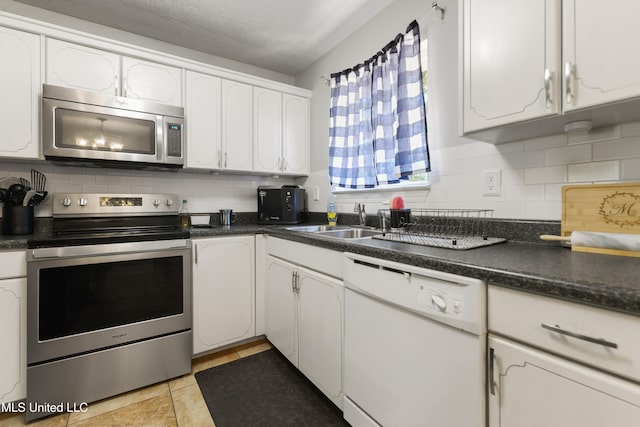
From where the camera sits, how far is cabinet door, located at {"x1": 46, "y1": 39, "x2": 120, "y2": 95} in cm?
180

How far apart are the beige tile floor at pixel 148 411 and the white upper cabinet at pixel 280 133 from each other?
1707 millimetres

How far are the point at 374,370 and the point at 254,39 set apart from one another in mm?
2603

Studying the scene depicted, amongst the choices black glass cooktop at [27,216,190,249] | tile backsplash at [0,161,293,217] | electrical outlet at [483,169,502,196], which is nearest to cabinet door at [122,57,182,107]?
tile backsplash at [0,161,293,217]

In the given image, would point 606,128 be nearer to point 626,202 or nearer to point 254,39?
point 626,202

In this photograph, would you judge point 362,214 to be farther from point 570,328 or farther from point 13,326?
point 13,326

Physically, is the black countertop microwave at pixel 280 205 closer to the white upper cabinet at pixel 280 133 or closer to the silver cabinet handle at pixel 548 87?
the white upper cabinet at pixel 280 133

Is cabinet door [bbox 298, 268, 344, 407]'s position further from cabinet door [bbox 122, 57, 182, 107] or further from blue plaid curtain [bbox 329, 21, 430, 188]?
cabinet door [bbox 122, 57, 182, 107]

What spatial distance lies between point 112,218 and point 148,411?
121 cm

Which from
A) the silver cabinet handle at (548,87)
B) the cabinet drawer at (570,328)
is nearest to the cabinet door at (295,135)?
the silver cabinet handle at (548,87)

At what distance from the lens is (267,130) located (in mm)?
2617

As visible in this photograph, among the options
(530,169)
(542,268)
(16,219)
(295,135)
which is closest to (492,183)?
(530,169)

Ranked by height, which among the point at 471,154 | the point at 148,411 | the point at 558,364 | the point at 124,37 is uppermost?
the point at 124,37

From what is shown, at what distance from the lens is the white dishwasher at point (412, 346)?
87 centimetres
